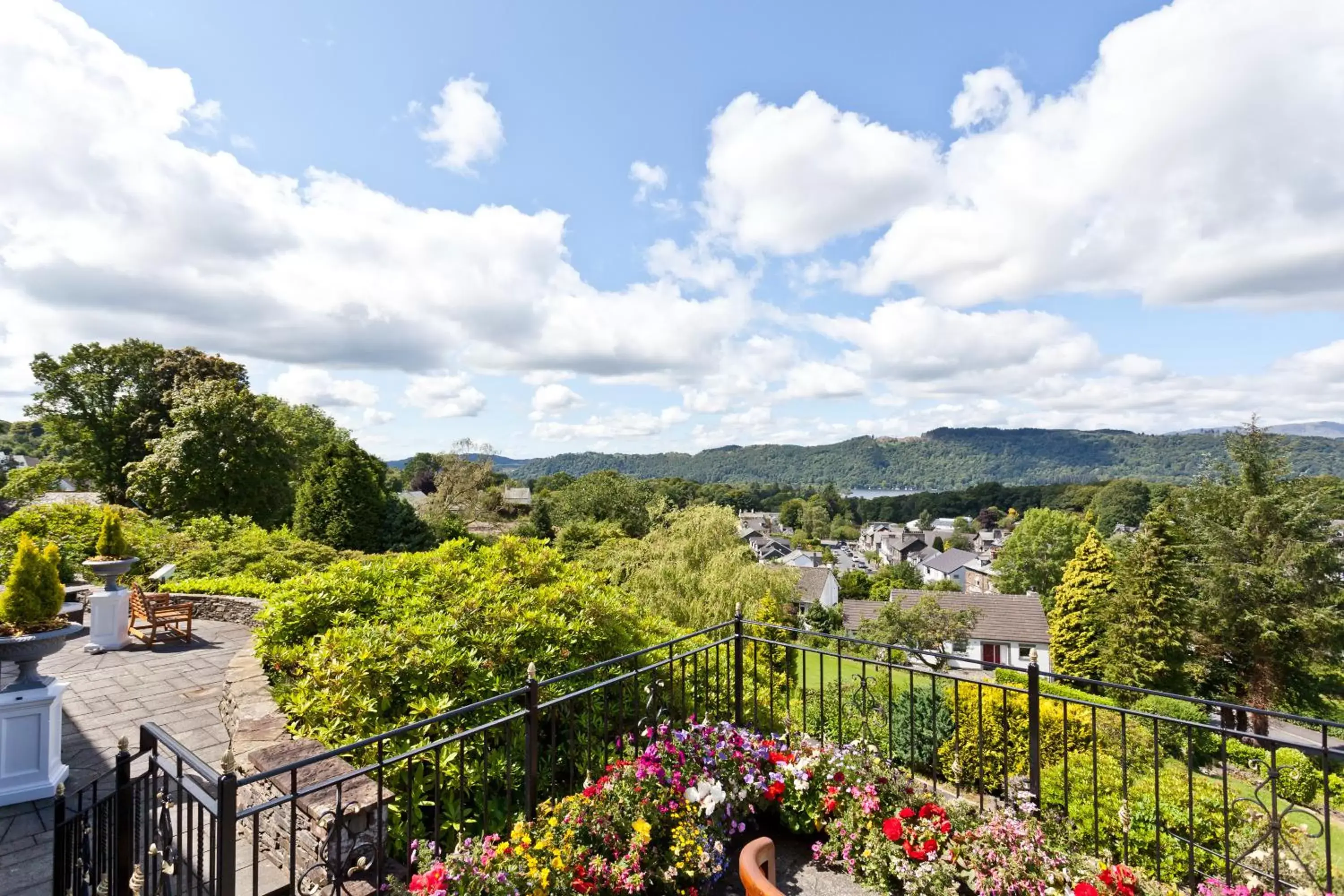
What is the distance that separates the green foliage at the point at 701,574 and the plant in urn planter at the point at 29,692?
34.6ft

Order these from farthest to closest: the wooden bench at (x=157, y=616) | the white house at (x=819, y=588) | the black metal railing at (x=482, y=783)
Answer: the white house at (x=819, y=588) → the wooden bench at (x=157, y=616) → the black metal railing at (x=482, y=783)

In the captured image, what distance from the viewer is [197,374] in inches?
786

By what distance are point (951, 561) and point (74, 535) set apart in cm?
5686

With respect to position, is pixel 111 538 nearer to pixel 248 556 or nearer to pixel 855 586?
pixel 248 556

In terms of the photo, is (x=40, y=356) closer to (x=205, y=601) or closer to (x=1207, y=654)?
(x=205, y=601)

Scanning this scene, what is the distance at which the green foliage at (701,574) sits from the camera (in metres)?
14.5

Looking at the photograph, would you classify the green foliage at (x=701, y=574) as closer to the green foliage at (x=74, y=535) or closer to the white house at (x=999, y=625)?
the green foliage at (x=74, y=535)

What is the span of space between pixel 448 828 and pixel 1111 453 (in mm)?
197013

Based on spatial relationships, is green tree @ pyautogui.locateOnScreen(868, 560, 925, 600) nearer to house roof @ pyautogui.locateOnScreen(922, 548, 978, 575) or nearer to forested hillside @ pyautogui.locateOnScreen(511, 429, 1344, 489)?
house roof @ pyautogui.locateOnScreen(922, 548, 978, 575)

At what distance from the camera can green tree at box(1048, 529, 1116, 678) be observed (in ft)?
66.5

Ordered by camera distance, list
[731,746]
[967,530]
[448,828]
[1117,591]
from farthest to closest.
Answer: [967,530], [1117,591], [731,746], [448,828]

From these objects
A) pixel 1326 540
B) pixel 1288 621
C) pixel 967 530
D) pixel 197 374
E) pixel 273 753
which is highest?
pixel 197 374

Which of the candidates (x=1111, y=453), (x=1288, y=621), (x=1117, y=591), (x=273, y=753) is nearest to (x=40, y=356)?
(x=273, y=753)

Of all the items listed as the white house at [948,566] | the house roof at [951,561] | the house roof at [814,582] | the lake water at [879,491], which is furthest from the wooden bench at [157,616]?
the lake water at [879,491]
